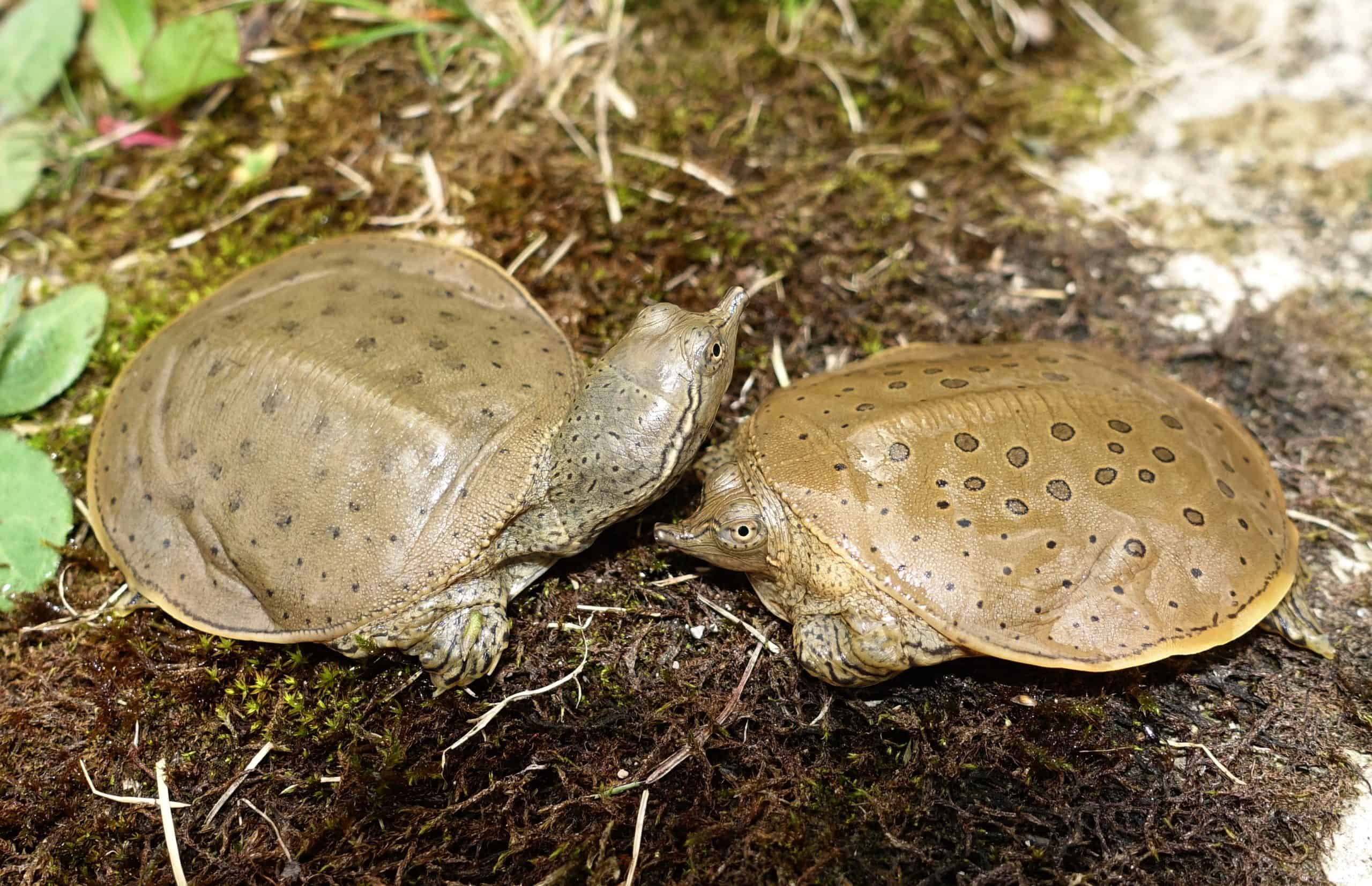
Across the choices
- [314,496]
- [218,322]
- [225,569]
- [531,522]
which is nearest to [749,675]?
[531,522]

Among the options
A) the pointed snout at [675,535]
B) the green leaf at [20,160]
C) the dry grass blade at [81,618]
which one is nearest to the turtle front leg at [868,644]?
the pointed snout at [675,535]

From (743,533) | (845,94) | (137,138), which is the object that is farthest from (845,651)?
(137,138)

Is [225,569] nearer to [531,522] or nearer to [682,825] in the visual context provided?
[531,522]

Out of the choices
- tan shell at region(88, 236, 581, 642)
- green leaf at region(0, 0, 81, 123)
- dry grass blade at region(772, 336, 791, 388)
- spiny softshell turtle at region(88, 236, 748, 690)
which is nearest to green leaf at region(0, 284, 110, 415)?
tan shell at region(88, 236, 581, 642)

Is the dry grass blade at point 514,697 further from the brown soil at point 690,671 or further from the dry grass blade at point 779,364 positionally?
the dry grass blade at point 779,364

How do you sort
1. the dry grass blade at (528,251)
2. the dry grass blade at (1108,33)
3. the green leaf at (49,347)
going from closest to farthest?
the green leaf at (49,347)
the dry grass blade at (528,251)
the dry grass blade at (1108,33)

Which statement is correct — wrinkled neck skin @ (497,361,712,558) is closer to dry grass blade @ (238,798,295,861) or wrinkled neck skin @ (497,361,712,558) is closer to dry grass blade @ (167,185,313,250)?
dry grass blade @ (238,798,295,861)
